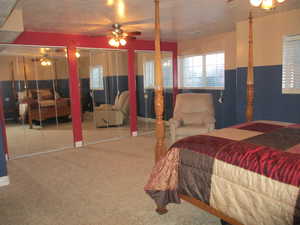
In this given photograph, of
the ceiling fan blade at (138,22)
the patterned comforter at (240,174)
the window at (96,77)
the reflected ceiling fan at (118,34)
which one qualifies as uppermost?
the ceiling fan blade at (138,22)

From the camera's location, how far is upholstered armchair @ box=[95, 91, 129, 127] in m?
5.94

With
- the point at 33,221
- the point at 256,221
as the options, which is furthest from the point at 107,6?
the point at 256,221

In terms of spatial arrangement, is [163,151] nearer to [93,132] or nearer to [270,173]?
[270,173]

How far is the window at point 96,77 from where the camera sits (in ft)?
18.0

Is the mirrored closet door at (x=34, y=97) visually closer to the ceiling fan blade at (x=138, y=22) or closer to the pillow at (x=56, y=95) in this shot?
the pillow at (x=56, y=95)

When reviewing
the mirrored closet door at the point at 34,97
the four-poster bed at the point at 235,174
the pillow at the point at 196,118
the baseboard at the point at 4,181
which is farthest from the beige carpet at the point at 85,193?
the pillow at the point at 196,118

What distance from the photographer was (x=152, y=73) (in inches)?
250

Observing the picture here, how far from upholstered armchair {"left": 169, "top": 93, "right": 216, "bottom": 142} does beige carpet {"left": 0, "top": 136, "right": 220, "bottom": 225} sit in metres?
0.70

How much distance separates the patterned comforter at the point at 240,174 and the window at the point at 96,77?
3613 mm

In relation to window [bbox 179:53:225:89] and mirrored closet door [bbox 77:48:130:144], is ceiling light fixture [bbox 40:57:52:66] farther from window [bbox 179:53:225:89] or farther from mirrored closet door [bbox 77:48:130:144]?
window [bbox 179:53:225:89]

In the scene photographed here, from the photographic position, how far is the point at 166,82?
22.7 ft

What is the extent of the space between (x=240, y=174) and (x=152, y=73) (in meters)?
4.79

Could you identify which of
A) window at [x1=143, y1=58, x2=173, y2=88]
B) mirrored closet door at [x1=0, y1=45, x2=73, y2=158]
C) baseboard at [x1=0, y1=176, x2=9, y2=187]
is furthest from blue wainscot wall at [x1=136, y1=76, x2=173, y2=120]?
baseboard at [x1=0, y1=176, x2=9, y2=187]

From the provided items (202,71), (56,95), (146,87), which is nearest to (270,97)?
(202,71)
